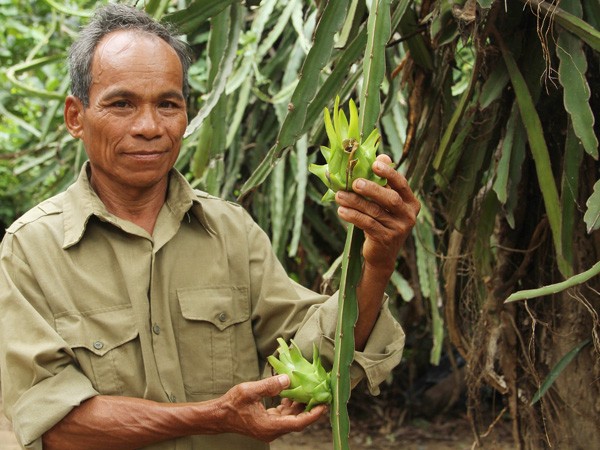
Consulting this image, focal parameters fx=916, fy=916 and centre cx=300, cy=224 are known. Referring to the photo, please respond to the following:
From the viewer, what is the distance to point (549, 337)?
2414 mm

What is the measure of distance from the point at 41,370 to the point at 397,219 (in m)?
0.69

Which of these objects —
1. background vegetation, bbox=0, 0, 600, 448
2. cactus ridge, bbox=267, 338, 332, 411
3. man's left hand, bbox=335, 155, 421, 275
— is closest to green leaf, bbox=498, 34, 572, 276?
background vegetation, bbox=0, 0, 600, 448

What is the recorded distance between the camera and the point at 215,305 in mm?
1833

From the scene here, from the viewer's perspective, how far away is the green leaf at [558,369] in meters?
2.22

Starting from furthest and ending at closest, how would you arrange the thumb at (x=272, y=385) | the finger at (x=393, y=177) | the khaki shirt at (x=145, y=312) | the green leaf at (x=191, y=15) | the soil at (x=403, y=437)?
the soil at (x=403, y=437)
the green leaf at (x=191, y=15)
the khaki shirt at (x=145, y=312)
the thumb at (x=272, y=385)
the finger at (x=393, y=177)

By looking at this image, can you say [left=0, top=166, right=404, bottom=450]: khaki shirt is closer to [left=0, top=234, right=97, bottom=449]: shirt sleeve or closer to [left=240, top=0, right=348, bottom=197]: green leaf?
[left=0, top=234, right=97, bottom=449]: shirt sleeve

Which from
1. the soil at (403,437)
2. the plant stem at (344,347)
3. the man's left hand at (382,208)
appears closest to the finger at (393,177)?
the man's left hand at (382,208)

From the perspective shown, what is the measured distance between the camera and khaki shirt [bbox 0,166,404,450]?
5.50ft

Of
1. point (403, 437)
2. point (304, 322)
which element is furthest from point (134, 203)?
point (403, 437)

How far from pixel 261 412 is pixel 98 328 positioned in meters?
0.36

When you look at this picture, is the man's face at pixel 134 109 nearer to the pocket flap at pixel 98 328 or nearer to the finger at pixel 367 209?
the pocket flap at pixel 98 328

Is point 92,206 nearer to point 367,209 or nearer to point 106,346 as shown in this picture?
point 106,346

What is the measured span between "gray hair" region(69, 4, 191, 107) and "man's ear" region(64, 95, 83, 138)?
15 millimetres

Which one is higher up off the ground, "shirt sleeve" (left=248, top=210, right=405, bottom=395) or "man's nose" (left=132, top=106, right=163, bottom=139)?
"man's nose" (left=132, top=106, right=163, bottom=139)
